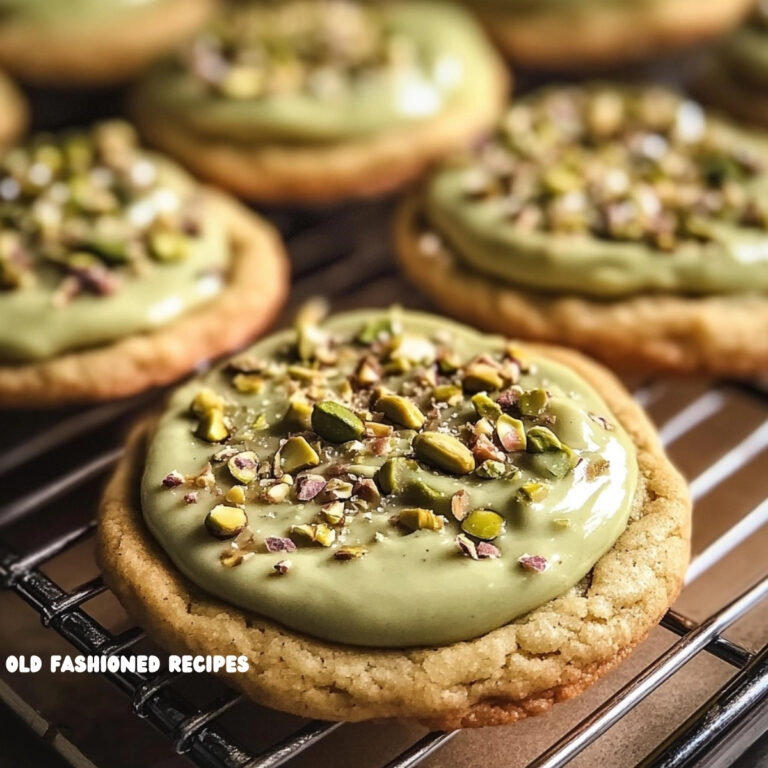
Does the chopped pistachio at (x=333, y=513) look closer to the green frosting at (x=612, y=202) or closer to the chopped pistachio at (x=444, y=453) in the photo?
the chopped pistachio at (x=444, y=453)

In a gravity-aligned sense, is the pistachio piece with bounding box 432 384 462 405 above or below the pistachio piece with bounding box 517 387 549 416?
below

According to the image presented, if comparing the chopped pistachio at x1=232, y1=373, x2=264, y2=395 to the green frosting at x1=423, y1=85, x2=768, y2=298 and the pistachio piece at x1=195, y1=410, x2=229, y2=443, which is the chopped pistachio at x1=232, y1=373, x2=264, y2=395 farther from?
the green frosting at x1=423, y1=85, x2=768, y2=298

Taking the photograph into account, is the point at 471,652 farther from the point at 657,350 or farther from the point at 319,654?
the point at 657,350

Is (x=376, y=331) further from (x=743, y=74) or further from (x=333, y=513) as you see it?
(x=743, y=74)

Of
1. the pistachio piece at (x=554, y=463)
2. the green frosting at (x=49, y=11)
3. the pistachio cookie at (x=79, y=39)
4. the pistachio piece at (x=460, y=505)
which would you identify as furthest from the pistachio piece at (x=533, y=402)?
the green frosting at (x=49, y=11)

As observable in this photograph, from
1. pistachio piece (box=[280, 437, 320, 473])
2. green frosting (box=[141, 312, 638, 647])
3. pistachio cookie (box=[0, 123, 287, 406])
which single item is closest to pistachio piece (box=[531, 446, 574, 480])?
green frosting (box=[141, 312, 638, 647])

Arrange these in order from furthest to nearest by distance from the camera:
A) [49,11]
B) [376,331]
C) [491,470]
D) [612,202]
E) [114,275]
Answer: [49,11], [612,202], [114,275], [376,331], [491,470]

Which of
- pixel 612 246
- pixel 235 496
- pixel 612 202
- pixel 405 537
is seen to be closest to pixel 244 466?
pixel 235 496

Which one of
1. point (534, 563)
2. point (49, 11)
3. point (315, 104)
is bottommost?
point (534, 563)
